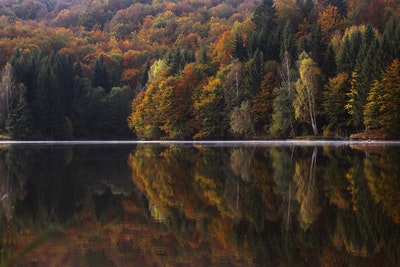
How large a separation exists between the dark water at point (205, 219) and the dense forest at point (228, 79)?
42.7 metres

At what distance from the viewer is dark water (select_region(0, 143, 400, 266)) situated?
11.5 m

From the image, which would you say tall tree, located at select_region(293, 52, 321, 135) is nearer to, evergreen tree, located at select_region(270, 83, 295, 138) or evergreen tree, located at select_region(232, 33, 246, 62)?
evergreen tree, located at select_region(270, 83, 295, 138)

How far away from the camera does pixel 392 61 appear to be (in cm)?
6488

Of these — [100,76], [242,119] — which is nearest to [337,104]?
[242,119]

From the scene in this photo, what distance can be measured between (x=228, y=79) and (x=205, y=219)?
221 feet

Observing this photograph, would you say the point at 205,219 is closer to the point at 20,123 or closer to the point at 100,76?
the point at 20,123

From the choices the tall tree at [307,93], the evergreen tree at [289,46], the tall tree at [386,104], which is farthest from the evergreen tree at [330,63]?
→ the tall tree at [386,104]

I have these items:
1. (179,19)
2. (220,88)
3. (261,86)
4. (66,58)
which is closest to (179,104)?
(220,88)

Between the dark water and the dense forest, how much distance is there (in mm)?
42702

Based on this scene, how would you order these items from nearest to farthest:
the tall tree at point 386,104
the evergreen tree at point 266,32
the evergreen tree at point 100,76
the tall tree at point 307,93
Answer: the tall tree at point 386,104 < the tall tree at point 307,93 < the evergreen tree at point 266,32 < the evergreen tree at point 100,76

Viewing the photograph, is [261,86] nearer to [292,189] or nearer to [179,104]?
[179,104]

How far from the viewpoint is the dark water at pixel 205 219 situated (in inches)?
452

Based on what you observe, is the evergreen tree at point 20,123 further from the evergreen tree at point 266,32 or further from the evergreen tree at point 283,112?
the evergreen tree at point 283,112

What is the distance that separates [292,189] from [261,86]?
59022mm
